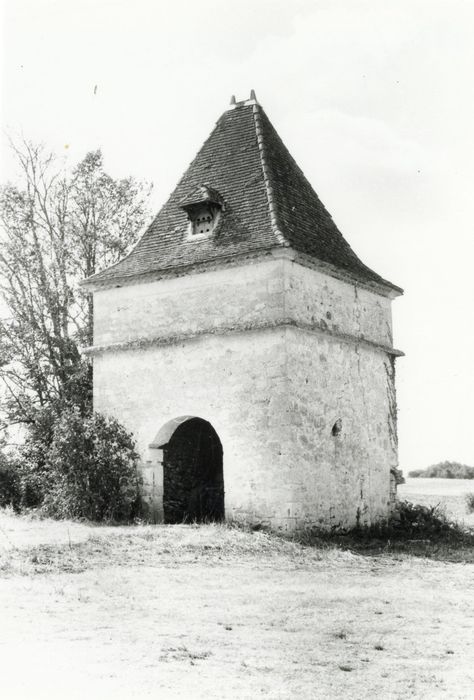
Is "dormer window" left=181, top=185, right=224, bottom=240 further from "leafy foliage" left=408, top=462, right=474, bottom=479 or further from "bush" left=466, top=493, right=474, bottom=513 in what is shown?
"leafy foliage" left=408, top=462, right=474, bottom=479

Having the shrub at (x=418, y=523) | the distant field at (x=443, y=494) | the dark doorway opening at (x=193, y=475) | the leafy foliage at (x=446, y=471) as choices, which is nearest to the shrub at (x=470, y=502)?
the distant field at (x=443, y=494)

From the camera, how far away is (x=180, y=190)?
17.8m

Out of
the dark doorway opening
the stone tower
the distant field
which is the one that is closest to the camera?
the stone tower

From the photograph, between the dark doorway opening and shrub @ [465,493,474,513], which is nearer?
the dark doorway opening

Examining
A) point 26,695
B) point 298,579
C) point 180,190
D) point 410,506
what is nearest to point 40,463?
point 180,190

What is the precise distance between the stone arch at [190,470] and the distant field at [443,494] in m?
5.11

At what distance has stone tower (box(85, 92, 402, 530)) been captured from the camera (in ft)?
48.2

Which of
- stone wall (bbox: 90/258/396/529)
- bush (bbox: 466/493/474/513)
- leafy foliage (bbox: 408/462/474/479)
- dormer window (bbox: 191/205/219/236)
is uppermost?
dormer window (bbox: 191/205/219/236)

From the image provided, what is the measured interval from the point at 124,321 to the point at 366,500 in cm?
601

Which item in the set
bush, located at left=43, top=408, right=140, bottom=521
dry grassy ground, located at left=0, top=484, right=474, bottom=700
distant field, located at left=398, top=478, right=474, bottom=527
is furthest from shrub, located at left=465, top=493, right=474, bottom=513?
bush, located at left=43, top=408, right=140, bottom=521

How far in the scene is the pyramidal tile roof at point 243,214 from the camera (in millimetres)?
15617

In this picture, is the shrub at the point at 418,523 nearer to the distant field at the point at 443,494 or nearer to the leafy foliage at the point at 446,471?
the distant field at the point at 443,494

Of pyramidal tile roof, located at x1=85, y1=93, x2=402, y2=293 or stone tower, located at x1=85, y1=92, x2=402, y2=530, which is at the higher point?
pyramidal tile roof, located at x1=85, y1=93, x2=402, y2=293

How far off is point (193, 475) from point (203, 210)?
5.38 m
